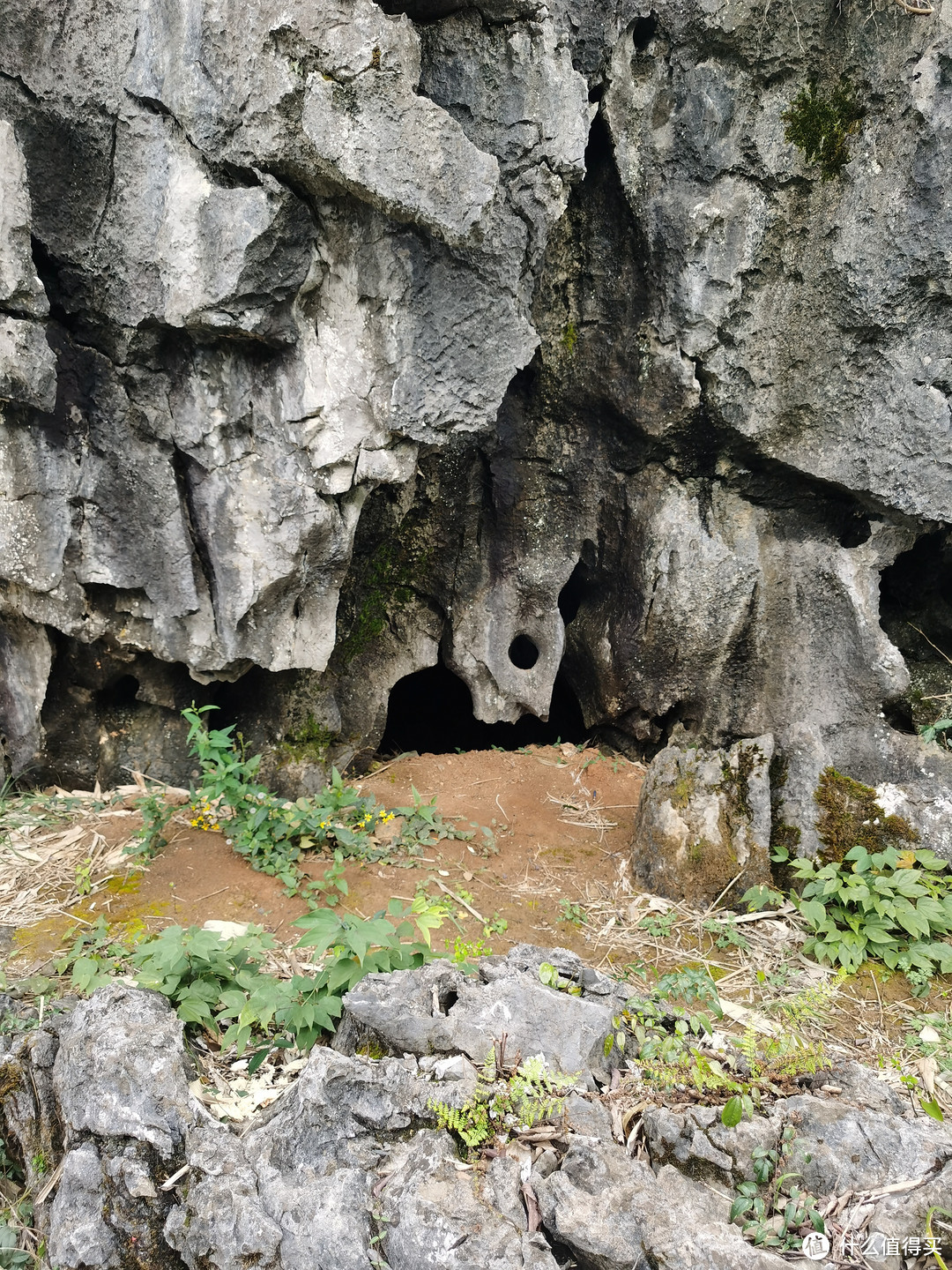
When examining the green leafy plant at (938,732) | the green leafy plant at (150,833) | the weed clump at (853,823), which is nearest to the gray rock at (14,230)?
the green leafy plant at (150,833)

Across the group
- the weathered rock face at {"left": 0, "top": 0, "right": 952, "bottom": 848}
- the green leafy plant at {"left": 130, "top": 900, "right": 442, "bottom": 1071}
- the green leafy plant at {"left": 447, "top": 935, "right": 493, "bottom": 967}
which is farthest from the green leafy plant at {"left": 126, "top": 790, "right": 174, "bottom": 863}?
the green leafy plant at {"left": 447, "top": 935, "right": 493, "bottom": 967}

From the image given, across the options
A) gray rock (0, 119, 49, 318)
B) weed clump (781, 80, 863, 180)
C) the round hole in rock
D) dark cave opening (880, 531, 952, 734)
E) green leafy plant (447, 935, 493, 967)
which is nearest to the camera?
green leafy plant (447, 935, 493, 967)

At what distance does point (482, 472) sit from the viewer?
6.27m

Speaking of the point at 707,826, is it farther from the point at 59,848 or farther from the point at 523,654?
the point at 59,848

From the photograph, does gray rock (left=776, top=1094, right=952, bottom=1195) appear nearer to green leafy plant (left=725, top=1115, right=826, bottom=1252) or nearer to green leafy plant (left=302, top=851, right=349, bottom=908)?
green leafy plant (left=725, top=1115, right=826, bottom=1252)

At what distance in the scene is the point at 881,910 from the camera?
4156 millimetres

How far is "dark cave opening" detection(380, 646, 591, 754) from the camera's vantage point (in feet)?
23.4

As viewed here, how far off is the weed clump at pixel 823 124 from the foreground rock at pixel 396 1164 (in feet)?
16.5

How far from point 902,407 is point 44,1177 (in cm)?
569

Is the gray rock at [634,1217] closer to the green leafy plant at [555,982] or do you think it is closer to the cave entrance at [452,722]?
the green leafy plant at [555,982]

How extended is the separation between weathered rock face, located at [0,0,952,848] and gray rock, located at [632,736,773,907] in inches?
15.5

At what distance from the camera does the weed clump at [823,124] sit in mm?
4988

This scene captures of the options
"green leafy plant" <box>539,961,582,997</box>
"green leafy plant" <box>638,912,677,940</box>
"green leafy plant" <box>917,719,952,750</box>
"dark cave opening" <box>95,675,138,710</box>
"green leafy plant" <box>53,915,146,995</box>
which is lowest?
"green leafy plant" <box>638,912,677,940</box>

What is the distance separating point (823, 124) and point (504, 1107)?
5611 millimetres
